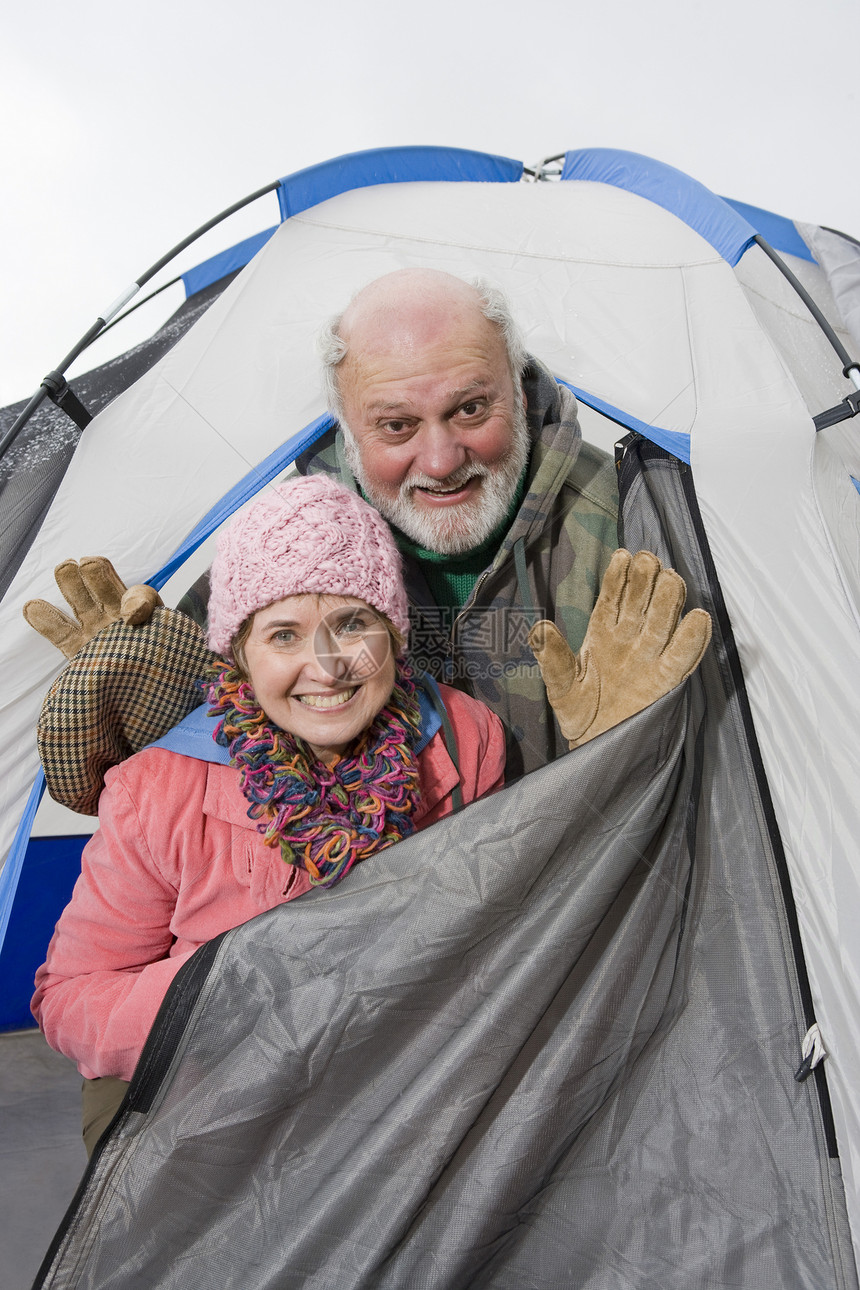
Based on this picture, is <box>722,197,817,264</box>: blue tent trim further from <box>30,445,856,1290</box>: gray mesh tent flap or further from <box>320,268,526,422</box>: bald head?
<box>30,445,856,1290</box>: gray mesh tent flap

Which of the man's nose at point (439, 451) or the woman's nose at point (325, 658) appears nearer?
the woman's nose at point (325, 658)

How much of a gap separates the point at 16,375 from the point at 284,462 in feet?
11.0

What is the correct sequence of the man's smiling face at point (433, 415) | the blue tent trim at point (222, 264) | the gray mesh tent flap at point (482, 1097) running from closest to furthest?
the gray mesh tent flap at point (482, 1097) → the man's smiling face at point (433, 415) → the blue tent trim at point (222, 264)

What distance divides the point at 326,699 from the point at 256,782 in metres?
0.14

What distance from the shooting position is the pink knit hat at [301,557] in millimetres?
1166

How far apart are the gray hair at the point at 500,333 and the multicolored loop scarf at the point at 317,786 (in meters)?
0.60

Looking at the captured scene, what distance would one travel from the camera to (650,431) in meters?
1.45

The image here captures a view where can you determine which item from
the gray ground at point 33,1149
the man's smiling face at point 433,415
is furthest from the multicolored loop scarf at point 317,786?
the gray ground at point 33,1149

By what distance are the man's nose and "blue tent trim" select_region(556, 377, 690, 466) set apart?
263 mm

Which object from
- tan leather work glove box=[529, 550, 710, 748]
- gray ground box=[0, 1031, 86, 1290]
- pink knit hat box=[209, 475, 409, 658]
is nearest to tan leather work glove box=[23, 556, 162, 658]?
pink knit hat box=[209, 475, 409, 658]

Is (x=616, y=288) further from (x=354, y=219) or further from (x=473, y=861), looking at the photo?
(x=473, y=861)

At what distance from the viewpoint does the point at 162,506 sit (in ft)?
5.06

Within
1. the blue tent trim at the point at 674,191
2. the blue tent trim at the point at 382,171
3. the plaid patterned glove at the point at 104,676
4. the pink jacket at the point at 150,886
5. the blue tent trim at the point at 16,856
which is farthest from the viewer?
the blue tent trim at the point at 382,171

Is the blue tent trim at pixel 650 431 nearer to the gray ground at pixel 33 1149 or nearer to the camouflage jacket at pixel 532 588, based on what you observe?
the camouflage jacket at pixel 532 588
